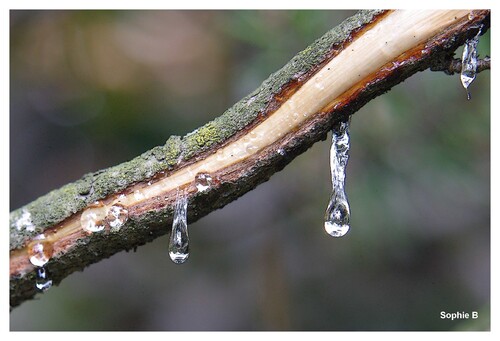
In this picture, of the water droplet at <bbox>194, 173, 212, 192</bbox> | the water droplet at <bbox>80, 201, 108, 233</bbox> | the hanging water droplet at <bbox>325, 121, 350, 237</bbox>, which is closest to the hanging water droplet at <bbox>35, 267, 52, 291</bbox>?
the water droplet at <bbox>80, 201, 108, 233</bbox>

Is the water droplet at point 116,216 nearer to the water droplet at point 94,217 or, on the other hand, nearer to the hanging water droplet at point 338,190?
the water droplet at point 94,217

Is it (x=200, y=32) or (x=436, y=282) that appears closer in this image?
(x=436, y=282)

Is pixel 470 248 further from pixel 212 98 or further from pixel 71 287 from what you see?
pixel 71 287

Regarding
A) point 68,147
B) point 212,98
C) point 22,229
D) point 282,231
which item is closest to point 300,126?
point 22,229

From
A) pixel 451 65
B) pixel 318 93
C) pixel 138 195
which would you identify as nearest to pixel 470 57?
pixel 451 65

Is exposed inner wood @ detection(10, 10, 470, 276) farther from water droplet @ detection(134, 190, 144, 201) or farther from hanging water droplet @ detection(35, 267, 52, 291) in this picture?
hanging water droplet @ detection(35, 267, 52, 291)

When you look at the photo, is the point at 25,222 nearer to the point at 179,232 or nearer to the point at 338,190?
the point at 179,232
